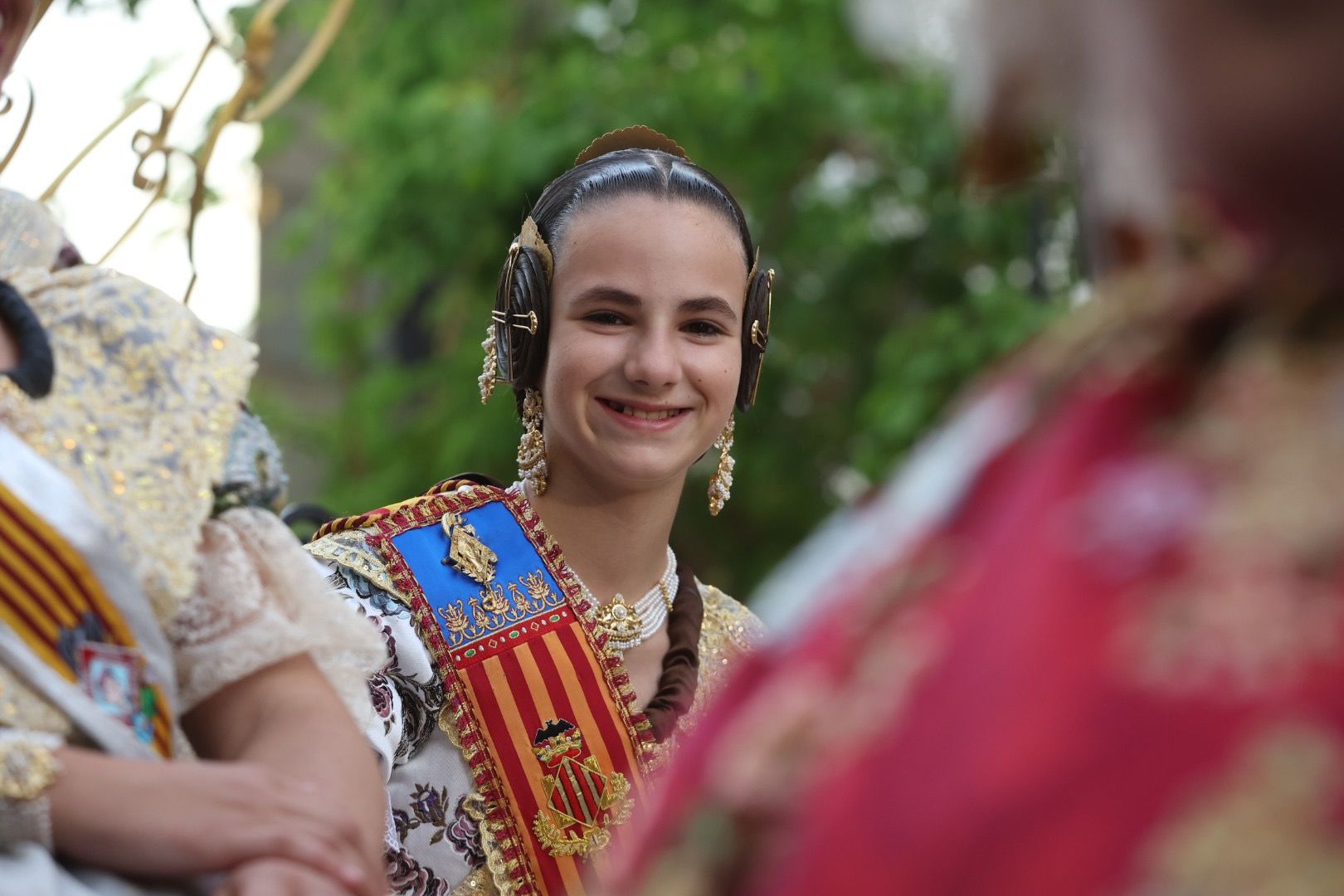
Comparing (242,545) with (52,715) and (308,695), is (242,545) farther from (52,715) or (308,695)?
(52,715)

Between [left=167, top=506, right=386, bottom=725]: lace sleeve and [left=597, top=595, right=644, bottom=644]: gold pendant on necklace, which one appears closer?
[left=167, top=506, right=386, bottom=725]: lace sleeve

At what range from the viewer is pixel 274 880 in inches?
59.8

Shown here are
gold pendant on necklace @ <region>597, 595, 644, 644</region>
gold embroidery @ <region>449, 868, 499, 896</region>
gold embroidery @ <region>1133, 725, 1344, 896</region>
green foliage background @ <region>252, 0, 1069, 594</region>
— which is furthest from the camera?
green foliage background @ <region>252, 0, 1069, 594</region>

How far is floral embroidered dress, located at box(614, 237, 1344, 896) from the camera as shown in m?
0.70

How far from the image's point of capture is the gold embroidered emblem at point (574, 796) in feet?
9.31

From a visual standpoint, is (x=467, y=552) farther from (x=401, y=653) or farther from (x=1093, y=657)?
(x=1093, y=657)

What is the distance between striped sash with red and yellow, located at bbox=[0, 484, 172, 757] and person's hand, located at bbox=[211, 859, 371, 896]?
189mm

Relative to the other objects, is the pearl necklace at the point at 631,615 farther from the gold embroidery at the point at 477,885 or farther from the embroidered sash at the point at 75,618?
the embroidered sash at the point at 75,618

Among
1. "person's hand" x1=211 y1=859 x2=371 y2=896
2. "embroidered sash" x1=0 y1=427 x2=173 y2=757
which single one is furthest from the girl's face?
"person's hand" x1=211 y1=859 x2=371 y2=896

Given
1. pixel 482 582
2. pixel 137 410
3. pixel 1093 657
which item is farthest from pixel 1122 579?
pixel 482 582

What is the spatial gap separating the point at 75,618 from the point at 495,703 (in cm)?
132

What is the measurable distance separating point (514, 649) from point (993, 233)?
565 cm

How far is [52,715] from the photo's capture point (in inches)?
62.4

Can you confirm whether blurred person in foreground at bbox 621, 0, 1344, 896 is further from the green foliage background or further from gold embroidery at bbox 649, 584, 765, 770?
the green foliage background
